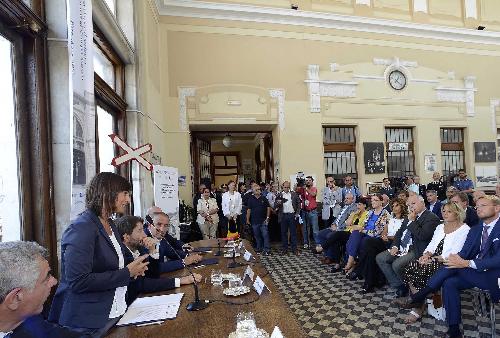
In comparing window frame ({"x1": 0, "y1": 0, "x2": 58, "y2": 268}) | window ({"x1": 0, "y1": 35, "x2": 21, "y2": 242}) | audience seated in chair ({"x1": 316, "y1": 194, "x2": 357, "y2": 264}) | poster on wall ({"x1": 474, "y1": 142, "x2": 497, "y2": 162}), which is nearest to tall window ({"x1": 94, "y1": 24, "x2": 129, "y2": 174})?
window frame ({"x1": 0, "y1": 0, "x2": 58, "y2": 268})

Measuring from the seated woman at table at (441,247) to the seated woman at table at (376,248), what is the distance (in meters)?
0.82

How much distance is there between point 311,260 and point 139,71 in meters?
4.22

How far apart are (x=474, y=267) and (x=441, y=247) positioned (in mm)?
526

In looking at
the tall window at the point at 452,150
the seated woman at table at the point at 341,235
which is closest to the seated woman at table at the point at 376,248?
the seated woman at table at the point at 341,235

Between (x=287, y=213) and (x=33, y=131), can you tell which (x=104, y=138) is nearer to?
(x=33, y=131)

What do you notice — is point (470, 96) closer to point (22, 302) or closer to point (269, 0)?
point (269, 0)

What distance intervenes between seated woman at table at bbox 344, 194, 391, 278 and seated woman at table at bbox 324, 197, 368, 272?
26cm

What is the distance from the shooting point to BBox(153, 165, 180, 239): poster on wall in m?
4.71

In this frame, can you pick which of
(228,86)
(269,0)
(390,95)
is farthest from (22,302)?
(390,95)

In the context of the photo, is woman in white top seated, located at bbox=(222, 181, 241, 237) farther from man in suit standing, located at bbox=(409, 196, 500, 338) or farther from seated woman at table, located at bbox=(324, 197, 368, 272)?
man in suit standing, located at bbox=(409, 196, 500, 338)

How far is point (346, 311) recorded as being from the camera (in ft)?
11.8

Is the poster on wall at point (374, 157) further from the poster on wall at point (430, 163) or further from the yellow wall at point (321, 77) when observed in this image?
the poster on wall at point (430, 163)

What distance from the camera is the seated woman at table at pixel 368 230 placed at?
4.71m

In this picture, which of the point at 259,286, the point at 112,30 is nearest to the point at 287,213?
the point at 112,30
